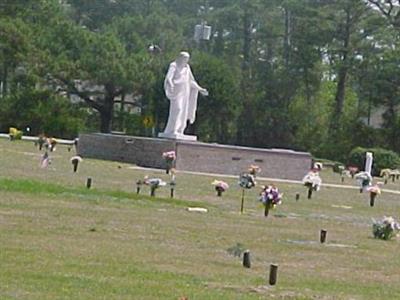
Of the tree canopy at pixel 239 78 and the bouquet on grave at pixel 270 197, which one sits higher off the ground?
the tree canopy at pixel 239 78

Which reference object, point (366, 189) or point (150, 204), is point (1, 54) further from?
point (150, 204)

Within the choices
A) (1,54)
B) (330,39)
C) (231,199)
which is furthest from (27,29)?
(231,199)

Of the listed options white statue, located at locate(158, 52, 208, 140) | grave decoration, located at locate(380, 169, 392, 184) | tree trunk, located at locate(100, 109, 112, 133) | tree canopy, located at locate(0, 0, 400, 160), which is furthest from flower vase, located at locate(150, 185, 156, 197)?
tree trunk, located at locate(100, 109, 112, 133)

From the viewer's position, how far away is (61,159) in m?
37.5

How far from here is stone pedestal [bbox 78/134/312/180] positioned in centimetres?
3847

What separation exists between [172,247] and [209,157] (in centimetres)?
2430

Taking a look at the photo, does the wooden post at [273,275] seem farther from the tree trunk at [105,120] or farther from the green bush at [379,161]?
the tree trunk at [105,120]

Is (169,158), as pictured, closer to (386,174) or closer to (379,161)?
(386,174)

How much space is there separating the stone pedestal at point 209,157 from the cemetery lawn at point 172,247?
12.1 m

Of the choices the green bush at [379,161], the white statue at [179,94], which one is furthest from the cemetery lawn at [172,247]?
the green bush at [379,161]

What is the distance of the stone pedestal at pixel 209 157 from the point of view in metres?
38.5

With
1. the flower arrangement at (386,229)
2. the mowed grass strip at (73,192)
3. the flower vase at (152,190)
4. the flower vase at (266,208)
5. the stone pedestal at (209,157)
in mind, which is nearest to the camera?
the flower arrangement at (386,229)

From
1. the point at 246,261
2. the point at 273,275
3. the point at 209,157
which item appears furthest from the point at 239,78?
the point at 273,275

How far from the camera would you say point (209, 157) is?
38781 millimetres
